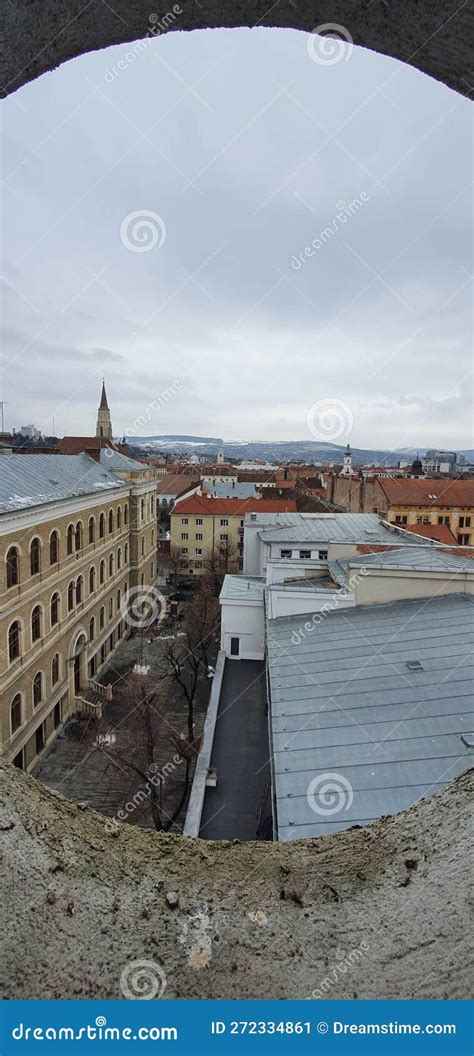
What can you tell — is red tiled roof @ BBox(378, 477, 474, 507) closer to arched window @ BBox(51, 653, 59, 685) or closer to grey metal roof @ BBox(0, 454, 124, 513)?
grey metal roof @ BBox(0, 454, 124, 513)

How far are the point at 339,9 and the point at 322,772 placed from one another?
32.0ft

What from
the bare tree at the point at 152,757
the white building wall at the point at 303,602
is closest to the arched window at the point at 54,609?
the bare tree at the point at 152,757

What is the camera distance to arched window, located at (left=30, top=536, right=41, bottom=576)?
19058 millimetres

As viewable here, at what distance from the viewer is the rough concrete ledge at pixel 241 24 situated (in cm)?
198

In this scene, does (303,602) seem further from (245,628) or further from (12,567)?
(12,567)

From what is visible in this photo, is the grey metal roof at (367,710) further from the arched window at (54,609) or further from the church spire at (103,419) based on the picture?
the church spire at (103,419)

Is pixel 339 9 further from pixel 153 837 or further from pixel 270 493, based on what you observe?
pixel 270 493

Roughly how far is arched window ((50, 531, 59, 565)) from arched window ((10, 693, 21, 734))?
544 centimetres

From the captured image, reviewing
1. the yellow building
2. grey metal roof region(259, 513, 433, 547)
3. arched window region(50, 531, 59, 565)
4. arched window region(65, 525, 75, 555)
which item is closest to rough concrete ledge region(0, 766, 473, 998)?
arched window region(50, 531, 59, 565)

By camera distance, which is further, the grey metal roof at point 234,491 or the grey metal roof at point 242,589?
the grey metal roof at point 234,491

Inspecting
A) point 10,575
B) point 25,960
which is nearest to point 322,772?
point 25,960

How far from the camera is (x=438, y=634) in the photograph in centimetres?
1435

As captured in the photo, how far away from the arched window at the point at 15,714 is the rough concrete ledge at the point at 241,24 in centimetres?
1877

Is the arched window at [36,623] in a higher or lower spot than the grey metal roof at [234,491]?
lower
